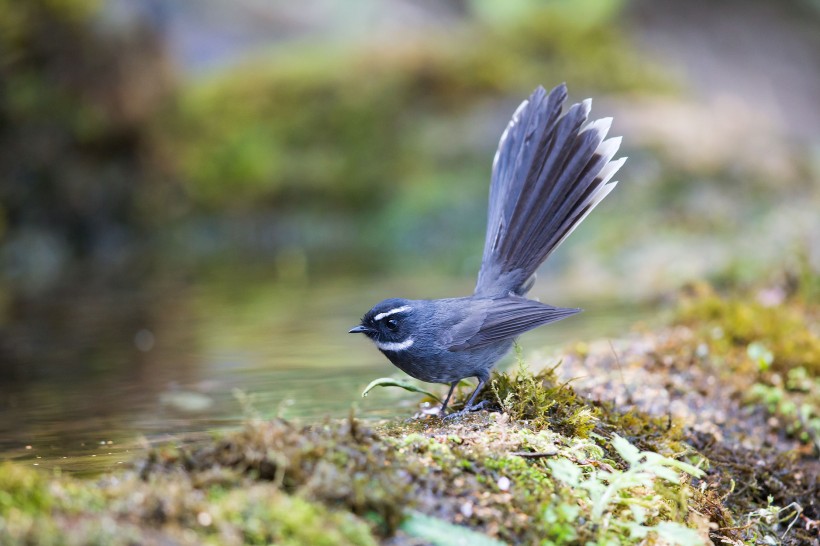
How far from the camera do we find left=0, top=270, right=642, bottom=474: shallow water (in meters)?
5.40

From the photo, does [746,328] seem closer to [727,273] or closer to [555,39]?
[727,273]

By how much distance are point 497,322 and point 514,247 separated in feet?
1.97

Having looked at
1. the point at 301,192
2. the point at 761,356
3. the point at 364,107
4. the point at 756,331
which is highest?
the point at 364,107

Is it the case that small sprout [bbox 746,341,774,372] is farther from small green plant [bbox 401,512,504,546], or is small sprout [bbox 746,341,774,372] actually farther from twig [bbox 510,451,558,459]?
small green plant [bbox 401,512,504,546]

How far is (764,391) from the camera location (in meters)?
5.49

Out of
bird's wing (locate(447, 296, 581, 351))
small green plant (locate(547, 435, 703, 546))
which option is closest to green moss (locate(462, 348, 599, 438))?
bird's wing (locate(447, 296, 581, 351))

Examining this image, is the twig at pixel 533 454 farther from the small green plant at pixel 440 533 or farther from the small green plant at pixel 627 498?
the small green plant at pixel 440 533

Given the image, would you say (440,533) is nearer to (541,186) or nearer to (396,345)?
(396,345)

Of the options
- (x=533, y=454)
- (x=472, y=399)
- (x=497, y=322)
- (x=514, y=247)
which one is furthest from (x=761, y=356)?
(x=533, y=454)

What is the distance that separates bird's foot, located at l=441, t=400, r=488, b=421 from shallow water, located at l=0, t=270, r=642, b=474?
21.4 inches

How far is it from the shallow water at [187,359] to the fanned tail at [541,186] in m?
1.00

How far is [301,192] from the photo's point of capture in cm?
1820

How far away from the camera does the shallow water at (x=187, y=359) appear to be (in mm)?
5398

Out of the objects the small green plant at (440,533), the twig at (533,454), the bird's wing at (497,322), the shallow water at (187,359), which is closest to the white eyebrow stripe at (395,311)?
the bird's wing at (497,322)
